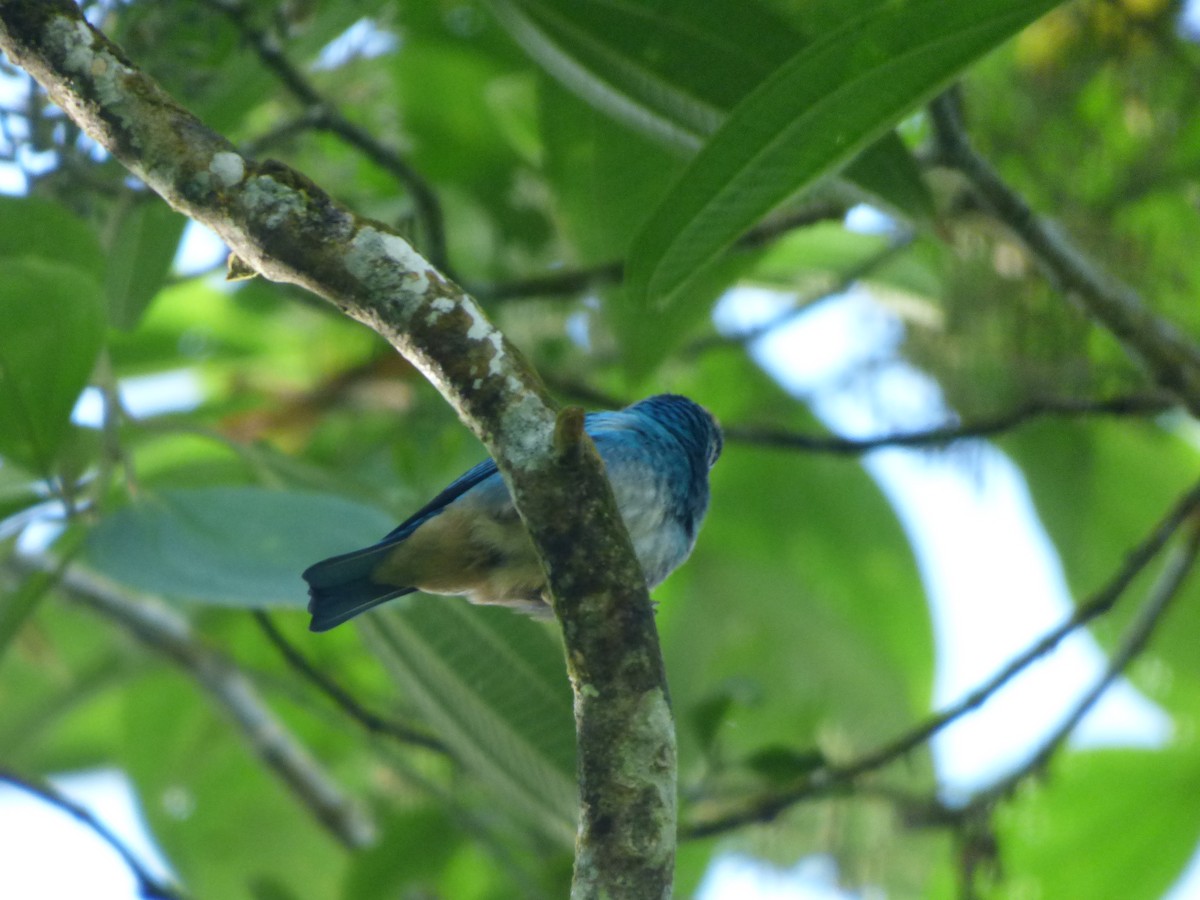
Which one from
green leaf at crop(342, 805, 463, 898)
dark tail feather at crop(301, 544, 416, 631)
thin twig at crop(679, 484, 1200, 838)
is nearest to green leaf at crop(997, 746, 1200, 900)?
thin twig at crop(679, 484, 1200, 838)

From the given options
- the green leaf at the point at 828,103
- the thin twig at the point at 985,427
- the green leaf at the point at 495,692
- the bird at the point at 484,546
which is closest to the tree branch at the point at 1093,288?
the thin twig at the point at 985,427

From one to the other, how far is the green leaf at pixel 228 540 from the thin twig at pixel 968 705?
3.19 feet

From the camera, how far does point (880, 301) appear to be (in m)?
4.27

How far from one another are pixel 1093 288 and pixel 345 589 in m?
1.62

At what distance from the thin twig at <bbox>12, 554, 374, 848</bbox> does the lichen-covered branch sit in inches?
96.7

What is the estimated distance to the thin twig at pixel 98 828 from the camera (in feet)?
9.01

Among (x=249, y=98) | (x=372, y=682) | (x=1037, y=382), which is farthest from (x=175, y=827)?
(x=1037, y=382)

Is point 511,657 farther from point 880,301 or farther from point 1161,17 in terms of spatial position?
point 1161,17

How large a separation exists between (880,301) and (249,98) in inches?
86.4

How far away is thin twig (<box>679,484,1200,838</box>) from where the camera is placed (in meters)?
2.76

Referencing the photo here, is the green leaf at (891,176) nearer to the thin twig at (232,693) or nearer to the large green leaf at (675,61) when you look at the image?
the large green leaf at (675,61)

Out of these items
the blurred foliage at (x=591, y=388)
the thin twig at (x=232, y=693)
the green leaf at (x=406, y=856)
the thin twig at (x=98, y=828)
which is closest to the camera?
the blurred foliage at (x=591, y=388)

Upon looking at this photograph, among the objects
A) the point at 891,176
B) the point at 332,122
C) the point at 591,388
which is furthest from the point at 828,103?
the point at 591,388

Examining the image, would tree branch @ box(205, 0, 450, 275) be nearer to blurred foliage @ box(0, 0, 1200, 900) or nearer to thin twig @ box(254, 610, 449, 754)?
blurred foliage @ box(0, 0, 1200, 900)
